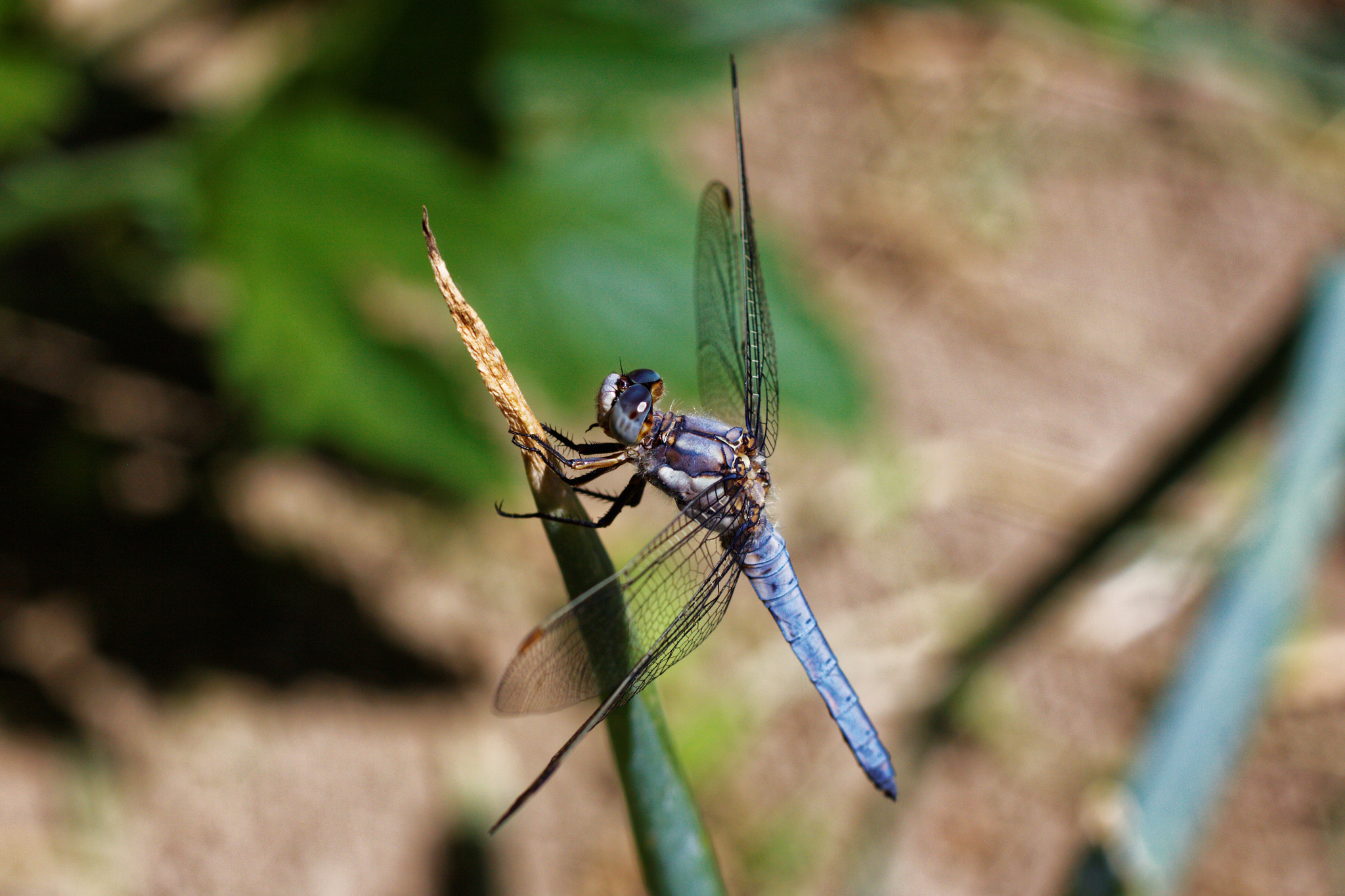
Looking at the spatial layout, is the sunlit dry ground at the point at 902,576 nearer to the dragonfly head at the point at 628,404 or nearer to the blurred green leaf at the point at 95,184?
the dragonfly head at the point at 628,404

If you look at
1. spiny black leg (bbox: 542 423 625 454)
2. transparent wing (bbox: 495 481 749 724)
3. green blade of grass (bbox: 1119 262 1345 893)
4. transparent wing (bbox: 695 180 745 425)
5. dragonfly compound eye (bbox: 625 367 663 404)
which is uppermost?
transparent wing (bbox: 695 180 745 425)

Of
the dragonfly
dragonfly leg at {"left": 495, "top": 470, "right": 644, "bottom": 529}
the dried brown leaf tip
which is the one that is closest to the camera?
the dried brown leaf tip

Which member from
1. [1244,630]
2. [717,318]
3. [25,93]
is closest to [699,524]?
[717,318]

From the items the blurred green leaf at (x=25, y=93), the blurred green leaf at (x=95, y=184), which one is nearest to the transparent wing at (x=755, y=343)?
the blurred green leaf at (x=95, y=184)

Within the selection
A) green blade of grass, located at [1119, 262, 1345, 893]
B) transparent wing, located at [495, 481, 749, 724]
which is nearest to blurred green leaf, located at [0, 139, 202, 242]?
transparent wing, located at [495, 481, 749, 724]

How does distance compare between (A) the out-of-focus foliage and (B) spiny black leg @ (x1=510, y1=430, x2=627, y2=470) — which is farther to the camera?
(A) the out-of-focus foliage

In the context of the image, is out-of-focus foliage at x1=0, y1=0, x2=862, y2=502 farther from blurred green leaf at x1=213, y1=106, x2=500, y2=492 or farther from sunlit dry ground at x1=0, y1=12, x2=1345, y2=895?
sunlit dry ground at x1=0, y1=12, x2=1345, y2=895

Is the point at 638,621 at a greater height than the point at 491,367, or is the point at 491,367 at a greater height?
the point at 491,367

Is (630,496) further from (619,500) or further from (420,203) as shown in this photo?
(420,203)
